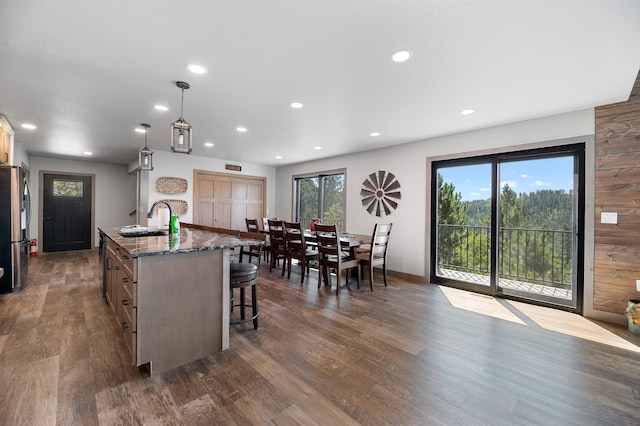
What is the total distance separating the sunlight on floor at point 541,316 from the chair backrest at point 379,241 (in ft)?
3.47

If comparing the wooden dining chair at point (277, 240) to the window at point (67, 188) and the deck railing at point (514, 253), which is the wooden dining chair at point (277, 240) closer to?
the deck railing at point (514, 253)

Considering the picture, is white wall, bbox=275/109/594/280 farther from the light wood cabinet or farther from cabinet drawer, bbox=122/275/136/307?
the light wood cabinet

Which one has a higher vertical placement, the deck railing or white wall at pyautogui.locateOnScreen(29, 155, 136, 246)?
white wall at pyautogui.locateOnScreen(29, 155, 136, 246)

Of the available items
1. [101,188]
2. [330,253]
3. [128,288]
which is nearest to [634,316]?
[330,253]

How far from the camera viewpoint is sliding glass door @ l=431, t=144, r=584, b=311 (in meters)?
3.50

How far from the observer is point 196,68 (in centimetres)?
244

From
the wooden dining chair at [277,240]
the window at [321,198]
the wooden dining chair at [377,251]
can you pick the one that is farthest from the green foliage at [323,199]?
the wooden dining chair at [377,251]

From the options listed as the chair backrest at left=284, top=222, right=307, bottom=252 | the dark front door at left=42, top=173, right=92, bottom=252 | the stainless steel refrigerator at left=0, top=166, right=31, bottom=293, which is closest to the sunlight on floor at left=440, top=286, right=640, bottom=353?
the chair backrest at left=284, top=222, right=307, bottom=252

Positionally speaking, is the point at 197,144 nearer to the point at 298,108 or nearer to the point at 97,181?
the point at 298,108

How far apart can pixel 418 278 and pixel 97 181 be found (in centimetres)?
823

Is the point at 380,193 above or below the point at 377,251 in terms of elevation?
above

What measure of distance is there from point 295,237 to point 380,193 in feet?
6.15

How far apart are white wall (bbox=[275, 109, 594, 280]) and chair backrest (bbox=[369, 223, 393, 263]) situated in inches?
27.2

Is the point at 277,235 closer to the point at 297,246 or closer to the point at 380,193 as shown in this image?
the point at 297,246
